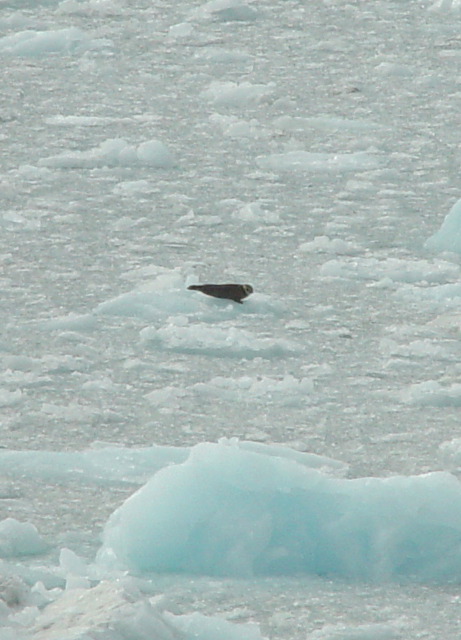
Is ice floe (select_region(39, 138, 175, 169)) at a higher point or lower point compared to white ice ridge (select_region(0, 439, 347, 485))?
higher

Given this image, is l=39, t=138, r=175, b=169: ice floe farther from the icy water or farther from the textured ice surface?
the textured ice surface

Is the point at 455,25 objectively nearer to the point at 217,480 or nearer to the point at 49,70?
the point at 49,70

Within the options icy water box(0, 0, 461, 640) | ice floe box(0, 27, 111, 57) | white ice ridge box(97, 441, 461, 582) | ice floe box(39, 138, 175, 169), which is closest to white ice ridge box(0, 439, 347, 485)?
icy water box(0, 0, 461, 640)

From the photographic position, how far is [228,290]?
3.31 meters

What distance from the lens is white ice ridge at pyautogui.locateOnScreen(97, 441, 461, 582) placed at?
2205mm

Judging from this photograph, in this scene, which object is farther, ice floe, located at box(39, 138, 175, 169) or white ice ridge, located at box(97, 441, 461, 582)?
ice floe, located at box(39, 138, 175, 169)

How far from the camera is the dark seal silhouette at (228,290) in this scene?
3297 mm

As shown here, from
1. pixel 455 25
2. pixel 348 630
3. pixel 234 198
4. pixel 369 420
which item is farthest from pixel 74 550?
pixel 455 25

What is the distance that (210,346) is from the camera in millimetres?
3049

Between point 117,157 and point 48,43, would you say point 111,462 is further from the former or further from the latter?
point 48,43

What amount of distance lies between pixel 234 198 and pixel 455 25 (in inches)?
78.9

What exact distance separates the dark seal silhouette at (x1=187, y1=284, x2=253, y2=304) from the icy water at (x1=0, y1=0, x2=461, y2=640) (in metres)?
0.03

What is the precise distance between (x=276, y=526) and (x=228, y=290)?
1163 millimetres

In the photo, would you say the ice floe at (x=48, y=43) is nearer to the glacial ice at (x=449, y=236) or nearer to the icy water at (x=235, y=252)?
the icy water at (x=235, y=252)
